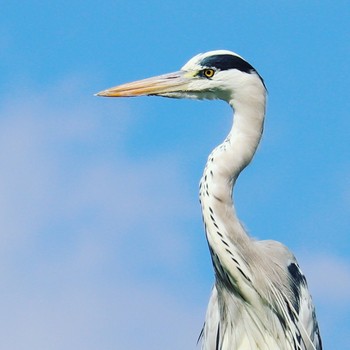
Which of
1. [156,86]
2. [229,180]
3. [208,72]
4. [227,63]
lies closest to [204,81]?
[208,72]

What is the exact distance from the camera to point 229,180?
7383 millimetres

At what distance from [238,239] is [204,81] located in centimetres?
105

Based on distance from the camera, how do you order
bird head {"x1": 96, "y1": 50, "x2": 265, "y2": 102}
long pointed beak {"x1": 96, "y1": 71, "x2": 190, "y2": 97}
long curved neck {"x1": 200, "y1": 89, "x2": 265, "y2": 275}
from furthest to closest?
1. long pointed beak {"x1": 96, "y1": 71, "x2": 190, "y2": 97}
2. bird head {"x1": 96, "y1": 50, "x2": 265, "y2": 102}
3. long curved neck {"x1": 200, "y1": 89, "x2": 265, "y2": 275}

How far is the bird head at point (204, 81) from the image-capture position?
299 inches

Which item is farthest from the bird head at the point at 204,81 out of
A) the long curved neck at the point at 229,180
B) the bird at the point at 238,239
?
the long curved neck at the point at 229,180

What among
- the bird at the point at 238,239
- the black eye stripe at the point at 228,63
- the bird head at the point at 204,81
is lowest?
the bird at the point at 238,239

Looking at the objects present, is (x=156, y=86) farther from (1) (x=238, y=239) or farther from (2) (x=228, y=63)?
(1) (x=238, y=239)

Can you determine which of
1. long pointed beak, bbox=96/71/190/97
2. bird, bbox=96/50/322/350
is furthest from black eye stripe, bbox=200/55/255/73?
long pointed beak, bbox=96/71/190/97

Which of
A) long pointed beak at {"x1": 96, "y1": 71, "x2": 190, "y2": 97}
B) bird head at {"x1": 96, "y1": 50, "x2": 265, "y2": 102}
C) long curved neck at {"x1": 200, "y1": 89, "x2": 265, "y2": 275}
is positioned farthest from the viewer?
long pointed beak at {"x1": 96, "y1": 71, "x2": 190, "y2": 97}

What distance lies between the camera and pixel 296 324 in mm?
7863

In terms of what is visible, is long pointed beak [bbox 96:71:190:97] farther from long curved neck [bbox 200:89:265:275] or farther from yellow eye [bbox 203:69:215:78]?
long curved neck [bbox 200:89:265:275]

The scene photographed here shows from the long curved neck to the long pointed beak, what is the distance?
47 centimetres

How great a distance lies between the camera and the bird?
740 cm

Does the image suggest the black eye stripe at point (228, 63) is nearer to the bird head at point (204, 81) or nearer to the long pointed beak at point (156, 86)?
the bird head at point (204, 81)
